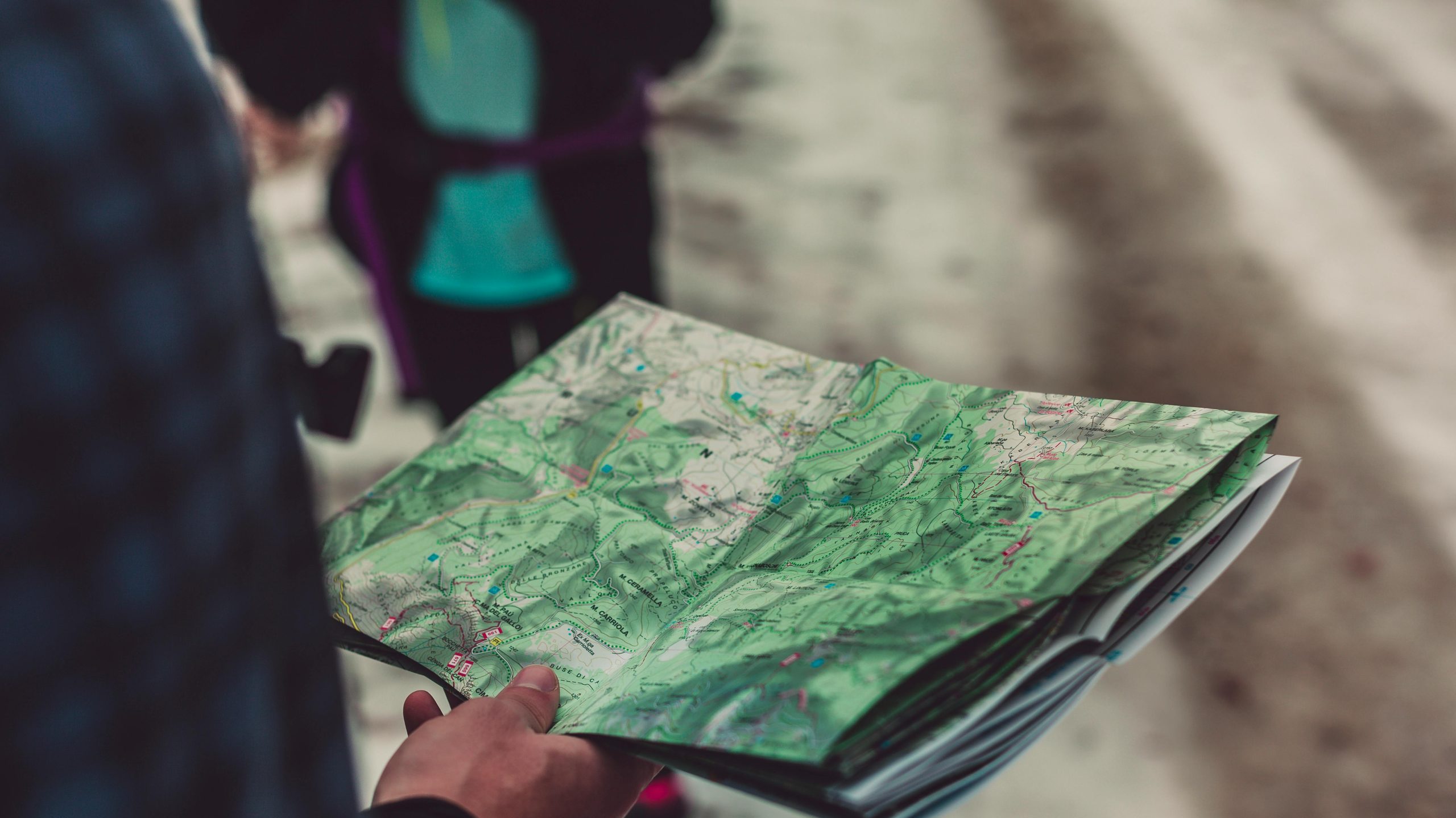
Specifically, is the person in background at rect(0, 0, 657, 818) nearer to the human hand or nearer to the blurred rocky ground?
the human hand

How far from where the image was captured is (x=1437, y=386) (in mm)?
1803

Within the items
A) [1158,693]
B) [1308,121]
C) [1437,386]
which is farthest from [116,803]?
[1308,121]

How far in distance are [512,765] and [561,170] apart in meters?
0.84

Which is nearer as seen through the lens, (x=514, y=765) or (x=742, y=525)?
(x=514, y=765)

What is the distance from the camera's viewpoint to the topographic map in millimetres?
499

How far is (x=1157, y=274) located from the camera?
2164 millimetres

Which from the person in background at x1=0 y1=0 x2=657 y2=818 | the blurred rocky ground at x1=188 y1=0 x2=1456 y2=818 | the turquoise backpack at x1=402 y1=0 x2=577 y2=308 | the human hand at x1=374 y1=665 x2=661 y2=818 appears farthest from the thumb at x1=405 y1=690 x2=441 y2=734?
the blurred rocky ground at x1=188 y1=0 x2=1456 y2=818

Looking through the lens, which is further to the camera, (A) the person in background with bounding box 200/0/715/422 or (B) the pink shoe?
(B) the pink shoe

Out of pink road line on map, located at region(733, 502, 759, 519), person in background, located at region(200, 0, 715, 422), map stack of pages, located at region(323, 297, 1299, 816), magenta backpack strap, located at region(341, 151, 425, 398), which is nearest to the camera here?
map stack of pages, located at region(323, 297, 1299, 816)

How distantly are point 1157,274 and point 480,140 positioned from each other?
5.21 ft

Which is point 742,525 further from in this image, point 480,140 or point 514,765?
point 480,140

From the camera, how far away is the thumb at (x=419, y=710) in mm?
572

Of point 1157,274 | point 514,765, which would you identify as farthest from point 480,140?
point 1157,274

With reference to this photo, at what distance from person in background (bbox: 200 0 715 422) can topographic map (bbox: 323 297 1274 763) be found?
1.49ft
